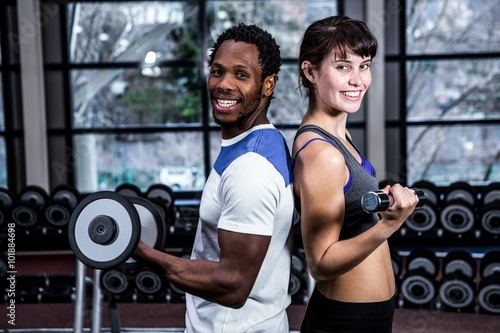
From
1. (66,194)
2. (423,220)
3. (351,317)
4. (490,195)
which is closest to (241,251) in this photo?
(351,317)

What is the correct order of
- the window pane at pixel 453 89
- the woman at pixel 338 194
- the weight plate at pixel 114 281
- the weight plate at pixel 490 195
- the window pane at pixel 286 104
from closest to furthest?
1. the woman at pixel 338 194
2. the weight plate at pixel 114 281
3. the weight plate at pixel 490 195
4. the window pane at pixel 453 89
5. the window pane at pixel 286 104

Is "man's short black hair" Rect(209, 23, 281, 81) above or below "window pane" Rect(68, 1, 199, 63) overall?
below

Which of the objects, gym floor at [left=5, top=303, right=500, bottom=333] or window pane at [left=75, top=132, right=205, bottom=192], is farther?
window pane at [left=75, top=132, right=205, bottom=192]

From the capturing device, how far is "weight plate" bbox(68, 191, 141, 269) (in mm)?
816

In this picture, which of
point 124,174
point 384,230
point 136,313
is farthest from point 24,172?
point 384,230

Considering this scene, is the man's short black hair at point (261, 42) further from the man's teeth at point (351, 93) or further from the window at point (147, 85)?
the window at point (147, 85)

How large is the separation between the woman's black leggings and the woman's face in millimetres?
341

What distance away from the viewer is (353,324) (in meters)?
0.98

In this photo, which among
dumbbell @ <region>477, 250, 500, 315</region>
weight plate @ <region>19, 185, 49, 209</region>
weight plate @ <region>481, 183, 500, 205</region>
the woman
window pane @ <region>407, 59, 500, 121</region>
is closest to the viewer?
the woman

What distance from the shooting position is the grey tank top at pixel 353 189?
0.95 meters

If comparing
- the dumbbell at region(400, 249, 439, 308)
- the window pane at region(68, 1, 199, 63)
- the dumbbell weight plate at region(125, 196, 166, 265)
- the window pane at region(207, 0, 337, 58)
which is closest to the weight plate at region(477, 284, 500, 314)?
the dumbbell at region(400, 249, 439, 308)

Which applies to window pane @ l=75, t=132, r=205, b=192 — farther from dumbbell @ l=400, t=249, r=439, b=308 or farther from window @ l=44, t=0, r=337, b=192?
dumbbell @ l=400, t=249, r=439, b=308

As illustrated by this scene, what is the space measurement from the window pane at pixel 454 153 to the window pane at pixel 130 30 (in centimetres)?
202

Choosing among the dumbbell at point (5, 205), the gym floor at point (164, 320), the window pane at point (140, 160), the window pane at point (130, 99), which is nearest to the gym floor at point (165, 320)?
the gym floor at point (164, 320)
